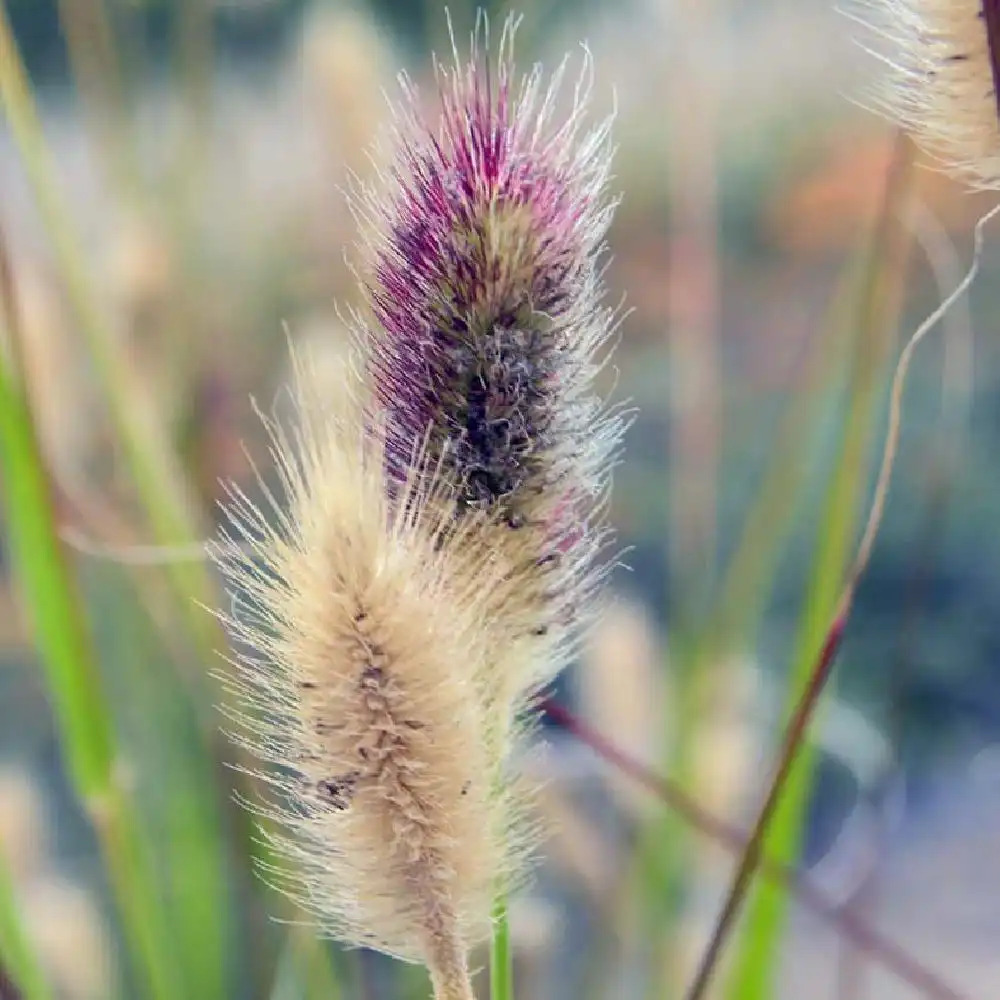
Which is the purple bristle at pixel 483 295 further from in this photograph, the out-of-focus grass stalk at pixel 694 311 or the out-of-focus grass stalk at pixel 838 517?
the out-of-focus grass stalk at pixel 694 311

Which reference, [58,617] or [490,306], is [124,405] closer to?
[58,617]

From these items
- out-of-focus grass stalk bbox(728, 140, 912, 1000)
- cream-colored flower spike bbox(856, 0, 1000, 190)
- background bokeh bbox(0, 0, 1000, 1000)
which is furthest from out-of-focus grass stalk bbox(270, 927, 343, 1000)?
cream-colored flower spike bbox(856, 0, 1000, 190)

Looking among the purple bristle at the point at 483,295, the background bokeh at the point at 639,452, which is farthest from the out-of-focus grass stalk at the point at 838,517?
the purple bristle at the point at 483,295

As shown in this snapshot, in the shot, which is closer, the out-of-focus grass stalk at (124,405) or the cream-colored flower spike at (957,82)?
the cream-colored flower spike at (957,82)

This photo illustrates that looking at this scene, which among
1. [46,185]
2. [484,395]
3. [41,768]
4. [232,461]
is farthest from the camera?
[41,768]

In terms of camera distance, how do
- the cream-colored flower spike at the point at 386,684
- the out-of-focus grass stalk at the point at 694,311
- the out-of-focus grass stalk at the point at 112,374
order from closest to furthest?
the cream-colored flower spike at the point at 386,684 < the out-of-focus grass stalk at the point at 112,374 < the out-of-focus grass stalk at the point at 694,311

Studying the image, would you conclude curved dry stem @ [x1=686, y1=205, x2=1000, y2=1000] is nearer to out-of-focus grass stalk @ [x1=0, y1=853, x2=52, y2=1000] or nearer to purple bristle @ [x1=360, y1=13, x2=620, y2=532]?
purple bristle @ [x1=360, y1=13, x2=620, y2=532]

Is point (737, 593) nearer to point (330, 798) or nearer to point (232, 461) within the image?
point (330, 798)

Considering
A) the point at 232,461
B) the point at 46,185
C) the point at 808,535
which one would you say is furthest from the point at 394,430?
the point at 808,535
